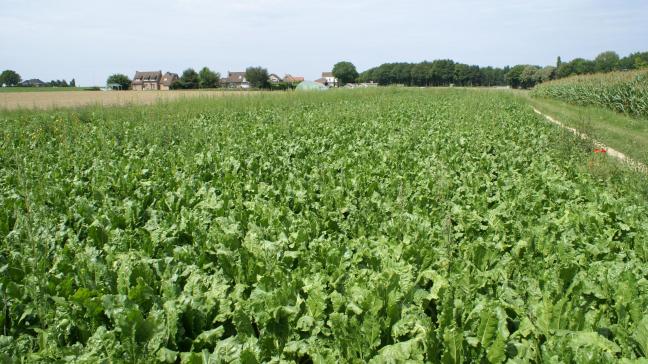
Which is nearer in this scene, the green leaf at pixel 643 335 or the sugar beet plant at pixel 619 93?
the green leaf at pixel 643 335

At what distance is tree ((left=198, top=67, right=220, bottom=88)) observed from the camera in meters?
77.9

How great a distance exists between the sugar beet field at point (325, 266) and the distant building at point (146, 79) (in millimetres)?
103236

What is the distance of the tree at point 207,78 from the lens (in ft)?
256

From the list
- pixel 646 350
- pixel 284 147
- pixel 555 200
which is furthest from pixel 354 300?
pixel 284 147

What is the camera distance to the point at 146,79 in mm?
107000

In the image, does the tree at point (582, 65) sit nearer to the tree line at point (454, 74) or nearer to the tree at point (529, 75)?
the tree line at point (454, 74)

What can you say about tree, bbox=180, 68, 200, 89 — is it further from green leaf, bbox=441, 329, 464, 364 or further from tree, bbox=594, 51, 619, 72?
green leaf, bbox=441, 329, 464, 364

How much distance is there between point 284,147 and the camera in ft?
37.2

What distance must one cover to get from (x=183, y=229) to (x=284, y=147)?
20.9ft

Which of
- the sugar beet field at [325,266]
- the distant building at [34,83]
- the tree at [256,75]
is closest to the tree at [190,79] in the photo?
the tree at [256,75]

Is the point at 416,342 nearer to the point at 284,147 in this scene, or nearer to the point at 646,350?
the point at 646,350

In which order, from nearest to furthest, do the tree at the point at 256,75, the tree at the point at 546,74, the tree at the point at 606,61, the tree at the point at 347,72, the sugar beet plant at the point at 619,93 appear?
the sugar beet plant at the point at 619,93 → the tree at the point at 606,61 → the tree at the point at 546,74 → the tree at the point at 256,75 → the tree at the point at 347,72

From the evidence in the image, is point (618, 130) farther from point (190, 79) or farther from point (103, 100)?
point (190, 79)

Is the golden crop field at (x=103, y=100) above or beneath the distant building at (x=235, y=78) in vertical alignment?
beneath
